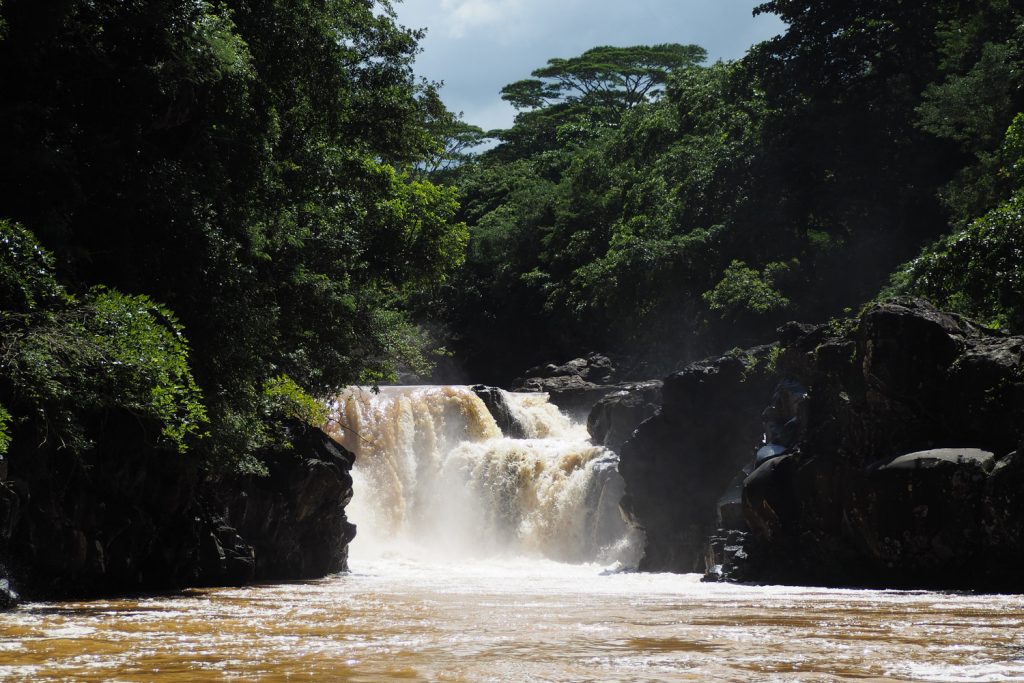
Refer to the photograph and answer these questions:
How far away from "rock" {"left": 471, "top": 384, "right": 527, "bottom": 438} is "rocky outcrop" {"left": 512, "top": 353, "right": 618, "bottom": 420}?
11.5 feet

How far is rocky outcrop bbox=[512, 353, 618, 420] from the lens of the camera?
37.4 metres

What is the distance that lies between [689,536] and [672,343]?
14.7 meters

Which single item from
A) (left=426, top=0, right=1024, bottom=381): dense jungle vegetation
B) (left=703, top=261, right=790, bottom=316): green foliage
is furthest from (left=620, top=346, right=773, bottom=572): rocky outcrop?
(left=703, top=261, right=790, bottom=316): green foliage

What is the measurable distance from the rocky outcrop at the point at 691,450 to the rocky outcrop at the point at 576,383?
10.3 metres

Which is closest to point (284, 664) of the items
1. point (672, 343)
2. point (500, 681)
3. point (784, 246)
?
point (500, 681)

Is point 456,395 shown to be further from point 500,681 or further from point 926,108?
point 500,681

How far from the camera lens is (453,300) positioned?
53125 millimetres

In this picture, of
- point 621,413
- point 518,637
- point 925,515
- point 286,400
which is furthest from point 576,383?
point 518,637

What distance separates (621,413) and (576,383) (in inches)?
327

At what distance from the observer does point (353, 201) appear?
19.9 metres

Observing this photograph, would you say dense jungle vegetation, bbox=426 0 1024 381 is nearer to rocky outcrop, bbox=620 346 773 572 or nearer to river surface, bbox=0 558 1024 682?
rocky outcrop, bbox=620 346 773 572

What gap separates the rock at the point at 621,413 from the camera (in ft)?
102

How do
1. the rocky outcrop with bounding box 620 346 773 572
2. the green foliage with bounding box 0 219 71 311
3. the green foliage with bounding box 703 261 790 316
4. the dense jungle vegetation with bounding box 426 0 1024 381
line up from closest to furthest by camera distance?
the green foliage with bounding box 0 219 71 311 → the rocky outcrop with bounding box 620 346 773 572 → the dense jungle vegetation with bounding box 426 0 1024 381 → the green foliage with bounding box 703 261 790 316

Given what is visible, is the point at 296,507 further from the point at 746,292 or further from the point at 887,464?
the point at 746,292
